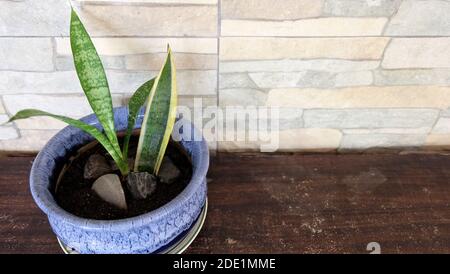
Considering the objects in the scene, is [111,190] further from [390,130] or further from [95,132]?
[390,130]

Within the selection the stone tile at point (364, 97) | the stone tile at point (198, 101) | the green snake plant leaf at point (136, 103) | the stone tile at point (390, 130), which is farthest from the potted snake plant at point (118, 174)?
the stone tile at point (390, 130)

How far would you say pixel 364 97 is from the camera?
73cm

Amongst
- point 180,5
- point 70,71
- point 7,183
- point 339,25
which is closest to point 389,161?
point 339,25

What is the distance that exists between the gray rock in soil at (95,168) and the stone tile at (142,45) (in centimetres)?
18

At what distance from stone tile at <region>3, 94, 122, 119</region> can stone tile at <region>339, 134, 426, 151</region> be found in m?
0.46

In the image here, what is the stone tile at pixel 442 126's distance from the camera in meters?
0.79

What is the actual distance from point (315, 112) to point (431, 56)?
220 mm

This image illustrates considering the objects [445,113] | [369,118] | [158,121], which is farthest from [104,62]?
[445,113]

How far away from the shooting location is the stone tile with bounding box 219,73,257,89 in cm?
68

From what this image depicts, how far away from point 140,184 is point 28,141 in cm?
34

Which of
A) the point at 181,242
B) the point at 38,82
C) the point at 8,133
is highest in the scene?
the point at 38,82

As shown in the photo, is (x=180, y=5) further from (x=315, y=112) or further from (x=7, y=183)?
(x=7, y=183)

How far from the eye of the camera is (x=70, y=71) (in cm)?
67

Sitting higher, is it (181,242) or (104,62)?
(104,62)
